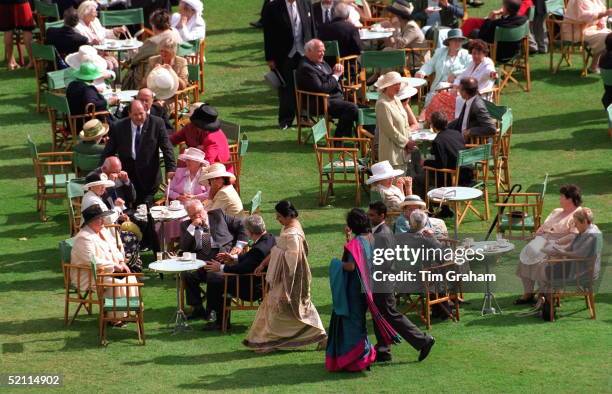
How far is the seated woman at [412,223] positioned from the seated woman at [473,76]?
3.81 meters

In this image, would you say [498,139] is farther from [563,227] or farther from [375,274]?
[375,274]

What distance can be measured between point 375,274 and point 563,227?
7.50 ft

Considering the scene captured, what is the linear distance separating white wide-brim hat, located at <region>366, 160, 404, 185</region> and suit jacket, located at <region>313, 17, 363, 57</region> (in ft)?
17.4

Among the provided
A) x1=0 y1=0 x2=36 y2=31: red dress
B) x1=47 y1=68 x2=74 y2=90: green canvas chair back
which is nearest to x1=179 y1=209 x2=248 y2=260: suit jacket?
x1=47 y1=68 x2=74 y2=90: green canvas chair back

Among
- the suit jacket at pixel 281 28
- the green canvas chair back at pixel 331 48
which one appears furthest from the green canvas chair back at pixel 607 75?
the suit jacket at pixel 281 28

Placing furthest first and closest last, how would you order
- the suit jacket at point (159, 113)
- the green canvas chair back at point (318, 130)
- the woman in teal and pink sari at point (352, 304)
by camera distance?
1. the suit jacket at point (159, 113)
2. the green canvas chair back at point (318, 130)
3. the woman in teal and pink sari at point (352, 304)

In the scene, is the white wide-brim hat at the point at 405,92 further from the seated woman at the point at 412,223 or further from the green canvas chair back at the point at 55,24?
the green canvas chair back at the point at 55,24

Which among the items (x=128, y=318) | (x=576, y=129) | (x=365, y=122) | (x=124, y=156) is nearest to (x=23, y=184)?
(x=124, y=156)

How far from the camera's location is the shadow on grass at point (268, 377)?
Answer: 14547mm

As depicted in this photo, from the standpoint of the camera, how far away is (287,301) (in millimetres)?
15297

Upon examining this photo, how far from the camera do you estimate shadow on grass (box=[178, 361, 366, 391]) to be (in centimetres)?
1455

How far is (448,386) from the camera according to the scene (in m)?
14.3

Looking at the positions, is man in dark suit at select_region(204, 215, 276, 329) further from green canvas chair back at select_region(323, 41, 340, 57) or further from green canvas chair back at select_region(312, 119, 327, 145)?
green canvas chair back at select_region(323, 41, 340, 57)

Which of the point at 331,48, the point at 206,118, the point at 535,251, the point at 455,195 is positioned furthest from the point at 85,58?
the point at 535,251
